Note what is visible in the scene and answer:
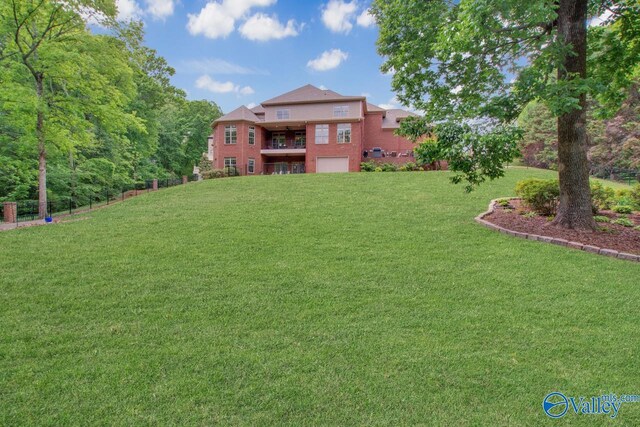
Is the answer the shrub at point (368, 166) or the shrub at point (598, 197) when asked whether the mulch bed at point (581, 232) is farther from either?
the shrub at point (368, 166)

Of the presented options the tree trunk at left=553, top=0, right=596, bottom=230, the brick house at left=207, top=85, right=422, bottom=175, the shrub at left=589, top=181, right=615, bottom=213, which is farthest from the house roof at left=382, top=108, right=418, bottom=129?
the tree trunk at left=553, top=0, right=596, bottom=230

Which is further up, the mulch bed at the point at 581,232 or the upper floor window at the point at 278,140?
the upper floor window at the point at 278,140

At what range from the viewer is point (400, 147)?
2883 centimetres

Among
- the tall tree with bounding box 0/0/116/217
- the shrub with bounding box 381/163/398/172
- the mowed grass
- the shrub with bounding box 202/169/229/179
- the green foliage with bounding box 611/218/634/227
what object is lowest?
the mowed grass

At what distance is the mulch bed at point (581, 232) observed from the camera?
6844 mm

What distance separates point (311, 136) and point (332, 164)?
2959 mm

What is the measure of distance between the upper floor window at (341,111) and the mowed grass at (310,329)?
21073 millimetres

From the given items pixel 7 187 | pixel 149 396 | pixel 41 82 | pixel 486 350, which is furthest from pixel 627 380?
pixel 7 187

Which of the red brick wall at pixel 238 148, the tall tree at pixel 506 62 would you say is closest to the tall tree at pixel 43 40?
the tall tree at pixel 506 62

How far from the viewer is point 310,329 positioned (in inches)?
154

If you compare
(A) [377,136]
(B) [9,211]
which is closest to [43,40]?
(B) [9,211]

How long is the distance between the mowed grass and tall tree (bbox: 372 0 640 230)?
8.28 ft

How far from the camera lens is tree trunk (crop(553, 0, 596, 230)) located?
732 cm

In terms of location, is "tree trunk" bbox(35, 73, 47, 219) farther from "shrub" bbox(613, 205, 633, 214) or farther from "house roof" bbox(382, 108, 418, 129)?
"house roof" bbox(382, 108, 418, 129)
